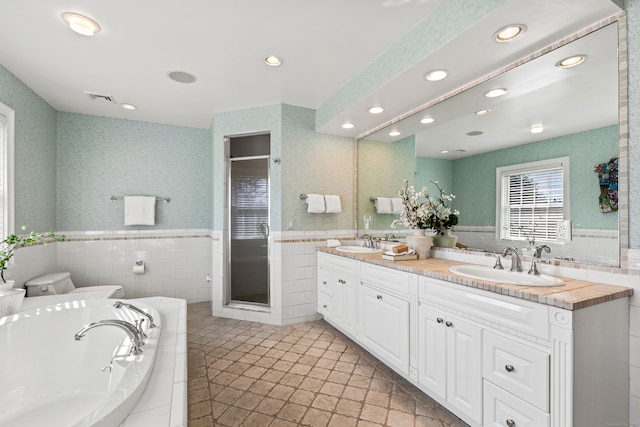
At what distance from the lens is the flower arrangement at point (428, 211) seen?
2.46 m

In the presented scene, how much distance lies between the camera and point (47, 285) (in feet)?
9.48

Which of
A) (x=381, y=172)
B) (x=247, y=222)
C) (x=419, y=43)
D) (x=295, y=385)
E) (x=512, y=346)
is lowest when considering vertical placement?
(x=295, y=385)

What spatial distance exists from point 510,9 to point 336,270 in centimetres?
237

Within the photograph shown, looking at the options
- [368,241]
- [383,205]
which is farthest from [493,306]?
[368,241]

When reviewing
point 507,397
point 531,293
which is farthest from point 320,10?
point 507,397

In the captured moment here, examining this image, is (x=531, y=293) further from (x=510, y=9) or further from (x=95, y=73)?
(x=95, y=73)

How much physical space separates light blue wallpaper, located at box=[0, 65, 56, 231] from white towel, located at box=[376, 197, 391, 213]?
3.43 m

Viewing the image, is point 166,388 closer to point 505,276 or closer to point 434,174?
point 505,276

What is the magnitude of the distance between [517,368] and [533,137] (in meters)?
1.35

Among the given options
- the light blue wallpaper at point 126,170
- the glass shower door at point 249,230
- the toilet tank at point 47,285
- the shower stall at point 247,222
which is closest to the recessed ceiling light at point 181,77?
the shower stall at point 247,222

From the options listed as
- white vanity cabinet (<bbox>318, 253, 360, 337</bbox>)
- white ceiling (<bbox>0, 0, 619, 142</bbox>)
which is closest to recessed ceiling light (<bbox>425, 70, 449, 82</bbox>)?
white ceiling (<bbox>0, 0, 619, 142</bbox>)

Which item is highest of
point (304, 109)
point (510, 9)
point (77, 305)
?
point (304, 109)

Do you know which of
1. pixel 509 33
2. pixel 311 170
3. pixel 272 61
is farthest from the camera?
pixel 311 170

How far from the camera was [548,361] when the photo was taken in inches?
51.1
